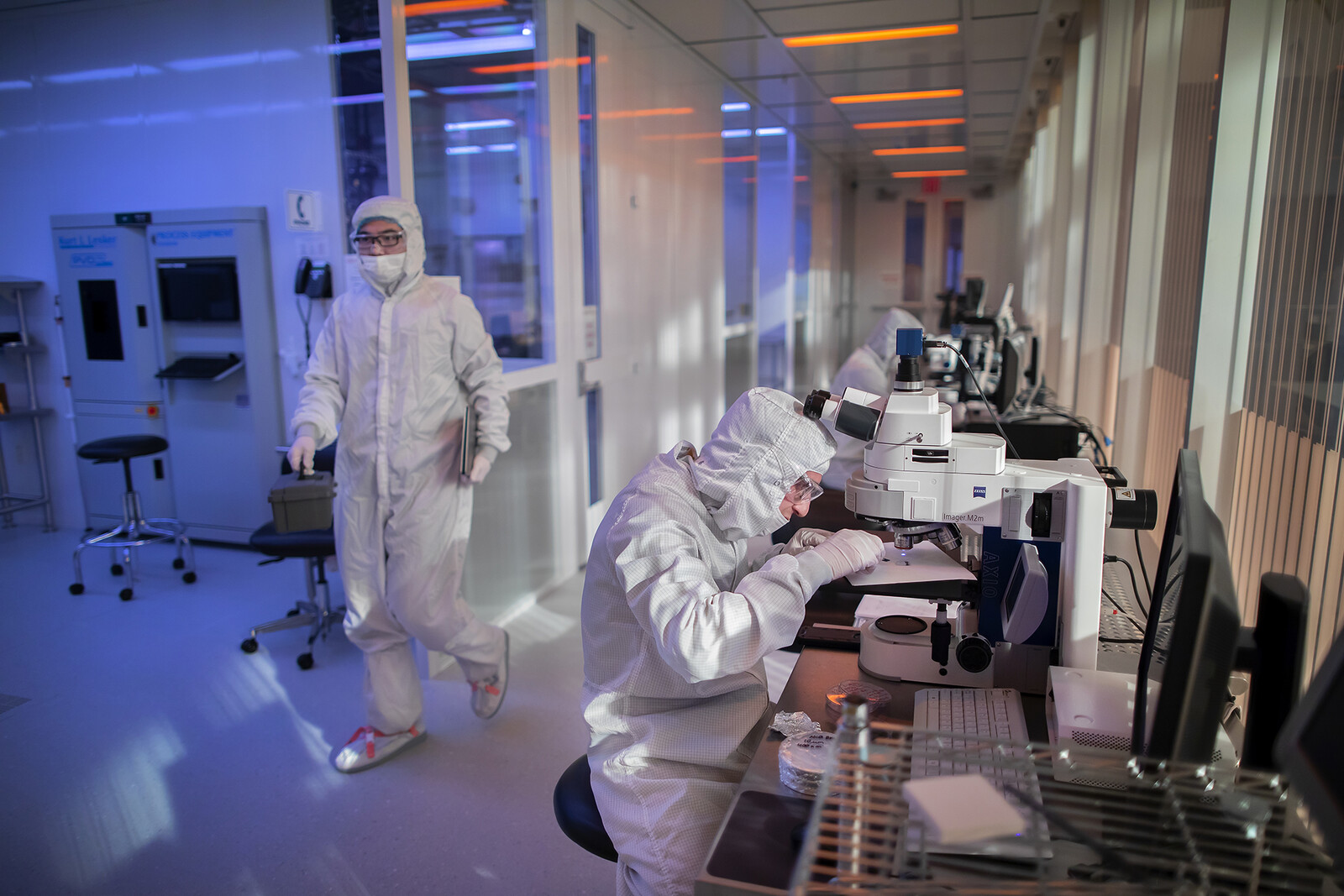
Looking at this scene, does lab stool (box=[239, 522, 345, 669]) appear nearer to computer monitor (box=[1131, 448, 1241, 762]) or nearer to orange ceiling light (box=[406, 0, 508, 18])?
orange ceiling light (box=[406, 0, 508, 18])

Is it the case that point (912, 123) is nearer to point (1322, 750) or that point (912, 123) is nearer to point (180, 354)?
point (180, 354)

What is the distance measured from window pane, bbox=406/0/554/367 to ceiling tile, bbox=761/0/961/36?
151 cm

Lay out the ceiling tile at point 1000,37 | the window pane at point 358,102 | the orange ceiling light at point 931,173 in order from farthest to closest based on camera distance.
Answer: the orange ceiling light at point 931,173 → the ceiling tile at point 1000,37 → the window pane at point 358,102

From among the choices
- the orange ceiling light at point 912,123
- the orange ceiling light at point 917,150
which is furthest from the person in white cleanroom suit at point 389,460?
the orange ceiling light at point 917,150

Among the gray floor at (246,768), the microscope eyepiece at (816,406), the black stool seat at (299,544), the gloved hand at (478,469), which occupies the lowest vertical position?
the gray floor at (246,768)

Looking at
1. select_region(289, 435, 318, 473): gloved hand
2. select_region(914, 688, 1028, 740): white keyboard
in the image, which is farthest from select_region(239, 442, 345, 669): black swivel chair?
select_region(914, 688, 1028, 740): white keyboard

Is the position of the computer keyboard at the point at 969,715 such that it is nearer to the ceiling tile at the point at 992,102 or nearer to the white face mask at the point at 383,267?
the white face mask at the point at 383,267

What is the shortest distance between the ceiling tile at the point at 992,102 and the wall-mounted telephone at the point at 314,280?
511cm

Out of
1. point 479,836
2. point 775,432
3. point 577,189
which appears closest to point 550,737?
point 479,836

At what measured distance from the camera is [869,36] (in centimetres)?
491

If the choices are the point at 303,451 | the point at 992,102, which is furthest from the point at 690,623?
the point at 992,102

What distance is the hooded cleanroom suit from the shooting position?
1298 mm

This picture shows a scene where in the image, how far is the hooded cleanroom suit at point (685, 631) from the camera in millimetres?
1298

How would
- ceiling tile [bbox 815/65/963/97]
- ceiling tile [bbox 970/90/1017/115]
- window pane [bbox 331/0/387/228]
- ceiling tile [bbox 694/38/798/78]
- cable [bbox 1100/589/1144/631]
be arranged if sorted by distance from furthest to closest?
ceiling tile [bbox 970/90/1017/115], ceiling tile [bbox 815/65/963/97], ceiling tile [bbox 694/38/798/78], window pane [bbox 331/0/387/228], cable [bbox 1100/589/1144/631]
